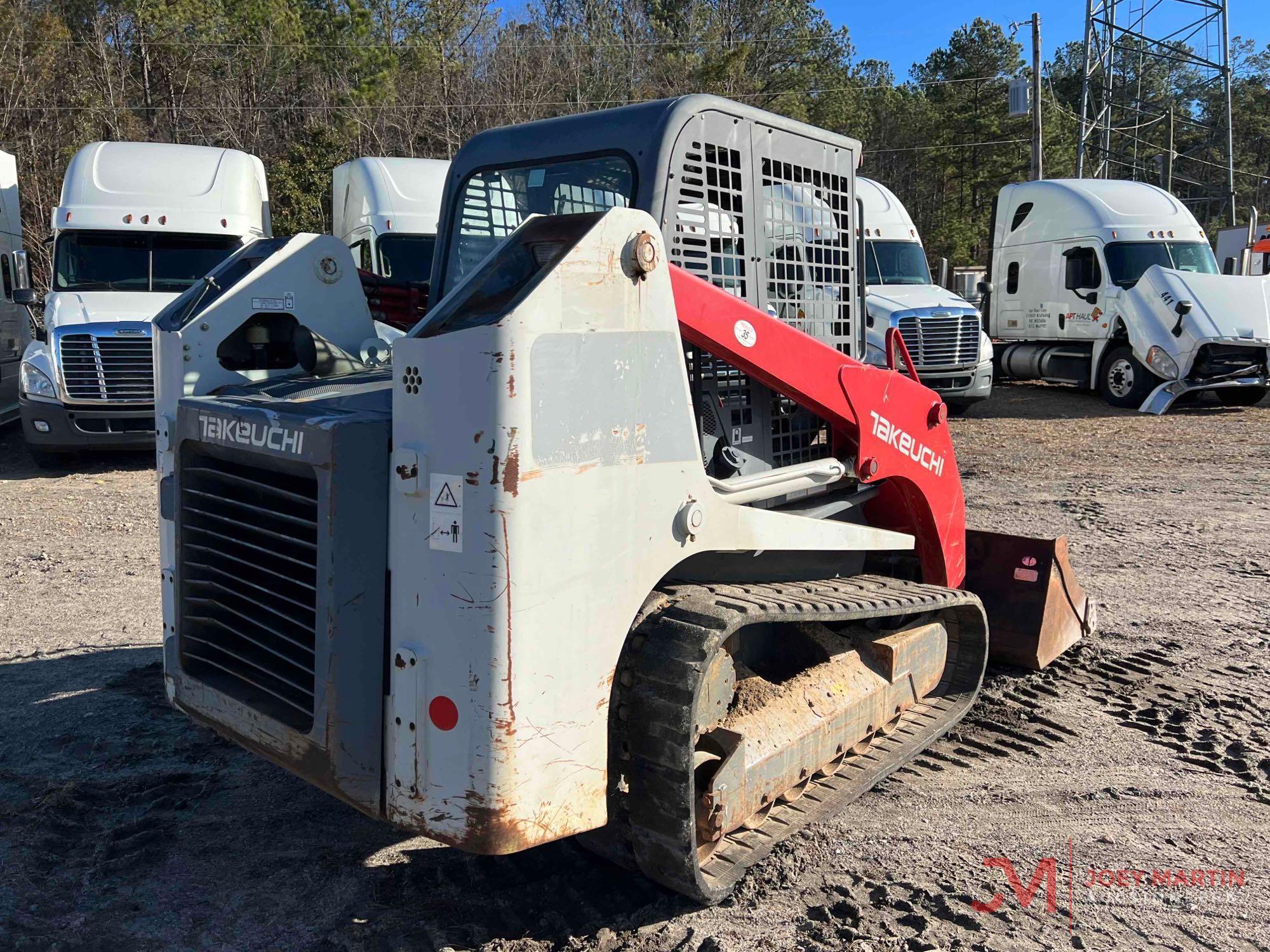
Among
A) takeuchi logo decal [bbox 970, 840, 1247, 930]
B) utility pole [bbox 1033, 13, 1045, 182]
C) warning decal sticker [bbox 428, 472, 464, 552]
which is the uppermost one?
utility pole [bbox 1033, 13, 1045, 182]

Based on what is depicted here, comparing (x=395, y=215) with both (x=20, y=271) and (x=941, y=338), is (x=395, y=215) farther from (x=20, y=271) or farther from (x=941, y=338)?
(x=941, y=338)

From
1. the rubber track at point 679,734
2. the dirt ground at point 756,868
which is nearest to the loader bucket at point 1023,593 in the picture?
the dirt ground at point 756,868

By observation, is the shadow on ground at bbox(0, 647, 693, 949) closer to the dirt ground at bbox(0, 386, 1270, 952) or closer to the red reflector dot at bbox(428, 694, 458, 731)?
the dirt ground at bbox(0, 386, 1270, 952)

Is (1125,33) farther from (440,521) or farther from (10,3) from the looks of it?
(440,521)

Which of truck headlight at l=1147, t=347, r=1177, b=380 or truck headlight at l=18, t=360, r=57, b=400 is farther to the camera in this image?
truck headlight at l=1147, t=347, r=1177, b=380

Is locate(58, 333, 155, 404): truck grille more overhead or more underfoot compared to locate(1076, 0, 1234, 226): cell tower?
more underfoot

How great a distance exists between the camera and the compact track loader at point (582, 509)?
7.89 ft

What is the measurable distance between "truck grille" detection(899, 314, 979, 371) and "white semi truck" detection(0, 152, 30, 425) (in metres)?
10.9

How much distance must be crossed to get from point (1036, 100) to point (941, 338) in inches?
662

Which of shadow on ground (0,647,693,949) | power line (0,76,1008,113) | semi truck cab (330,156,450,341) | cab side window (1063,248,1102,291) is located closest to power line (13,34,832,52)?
power line (0,76,1008,113)

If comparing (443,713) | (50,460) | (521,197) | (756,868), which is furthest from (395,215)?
(443,713)

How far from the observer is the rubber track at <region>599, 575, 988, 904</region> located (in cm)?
263

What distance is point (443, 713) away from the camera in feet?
8.10

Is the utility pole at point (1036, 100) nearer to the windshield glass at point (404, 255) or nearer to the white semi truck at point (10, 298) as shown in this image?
the windshield glass at point (404, 255)
